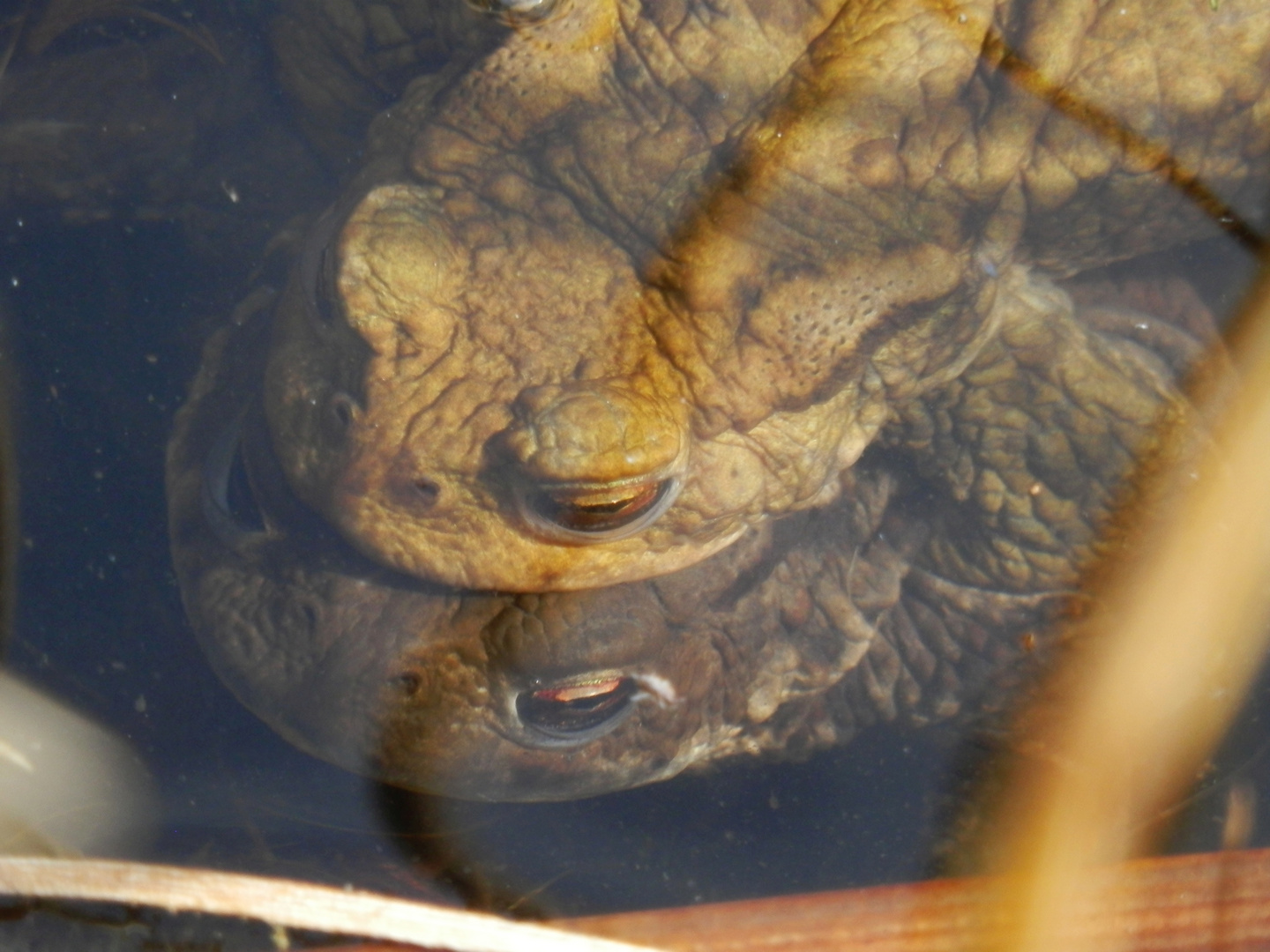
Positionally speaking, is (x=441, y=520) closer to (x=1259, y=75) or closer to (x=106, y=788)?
(x=106, y=788)

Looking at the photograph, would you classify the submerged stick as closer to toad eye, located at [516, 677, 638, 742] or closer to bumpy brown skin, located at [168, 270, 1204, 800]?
bumpy brown skin, located at [168, 270, 1204, 800]

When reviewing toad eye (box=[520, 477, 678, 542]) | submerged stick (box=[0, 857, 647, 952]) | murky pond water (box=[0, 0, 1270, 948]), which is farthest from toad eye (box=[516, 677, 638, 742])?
submerged stick (box=[0, 857, 647, 952])

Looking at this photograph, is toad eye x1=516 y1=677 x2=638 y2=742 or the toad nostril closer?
the toad nostril

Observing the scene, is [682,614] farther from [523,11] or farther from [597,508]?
[523,11]

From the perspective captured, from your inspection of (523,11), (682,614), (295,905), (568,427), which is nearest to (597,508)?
(568,427)

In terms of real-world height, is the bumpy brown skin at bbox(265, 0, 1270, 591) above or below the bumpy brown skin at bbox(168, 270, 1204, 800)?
above

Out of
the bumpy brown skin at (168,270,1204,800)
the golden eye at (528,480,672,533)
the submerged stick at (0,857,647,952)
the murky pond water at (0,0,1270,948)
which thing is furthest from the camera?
the bumpy brown skin at (168,270,1204,800)

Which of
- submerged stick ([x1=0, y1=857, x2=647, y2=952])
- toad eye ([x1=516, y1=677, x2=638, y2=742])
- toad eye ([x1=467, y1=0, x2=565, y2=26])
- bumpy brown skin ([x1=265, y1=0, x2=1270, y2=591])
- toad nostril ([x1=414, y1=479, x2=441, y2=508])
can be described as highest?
toad eye ([x1=467, y1=0, x2=565, y2=26])

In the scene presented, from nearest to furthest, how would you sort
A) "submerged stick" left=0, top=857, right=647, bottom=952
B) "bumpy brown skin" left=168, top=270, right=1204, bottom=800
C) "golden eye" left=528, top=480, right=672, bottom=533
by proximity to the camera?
"submerged stick" left=0, top=857, right=647, bottom=952
"golden eye" left=528, top=480, right=672, bottom=533
"bumpy brown skin" left=168, top=270, right=1204, bottom=800

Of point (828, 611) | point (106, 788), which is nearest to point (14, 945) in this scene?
point (106, 788)
